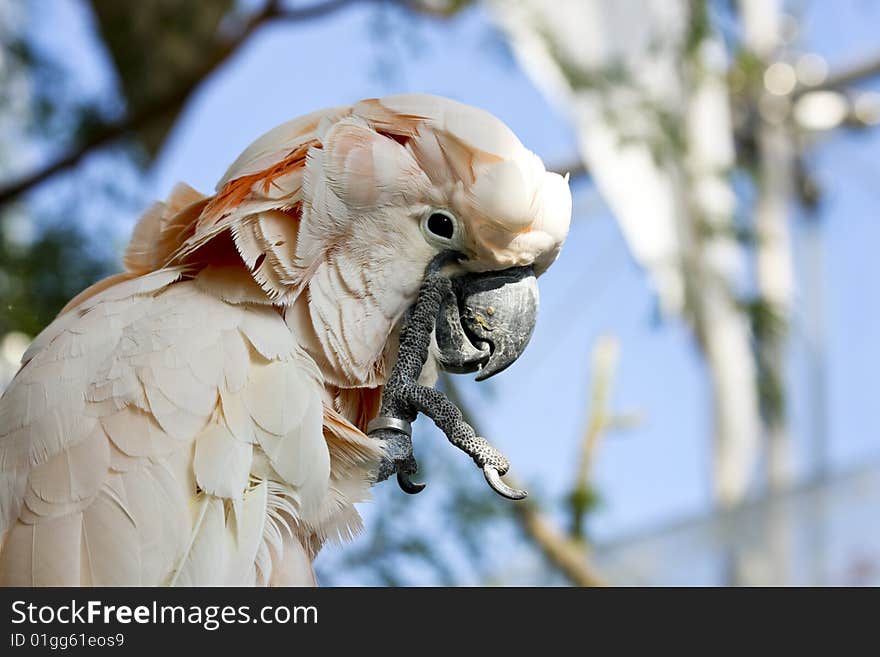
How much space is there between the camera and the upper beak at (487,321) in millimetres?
969

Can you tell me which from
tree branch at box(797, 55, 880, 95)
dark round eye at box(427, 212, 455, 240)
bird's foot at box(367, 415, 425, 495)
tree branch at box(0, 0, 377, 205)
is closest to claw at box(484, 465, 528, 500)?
bird's foot at box(367, 415, 425, 495)

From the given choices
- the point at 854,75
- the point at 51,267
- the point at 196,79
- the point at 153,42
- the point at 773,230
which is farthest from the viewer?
the point at 854,75

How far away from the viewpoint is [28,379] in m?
0.93

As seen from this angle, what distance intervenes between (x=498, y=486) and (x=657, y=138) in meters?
2.26

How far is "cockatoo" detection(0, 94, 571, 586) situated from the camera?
0.85 m

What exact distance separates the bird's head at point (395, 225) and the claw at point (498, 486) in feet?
0.39

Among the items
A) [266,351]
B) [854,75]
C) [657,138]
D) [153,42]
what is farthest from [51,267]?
[854,75]

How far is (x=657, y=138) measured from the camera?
2936 millimetres

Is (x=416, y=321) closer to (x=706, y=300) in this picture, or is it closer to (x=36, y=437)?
(x=36, y=437)

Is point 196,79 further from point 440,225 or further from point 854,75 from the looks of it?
point 854,75

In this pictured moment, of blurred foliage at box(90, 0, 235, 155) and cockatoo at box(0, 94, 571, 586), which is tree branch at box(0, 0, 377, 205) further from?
cockatoo at box(0, 94, 571, 586)

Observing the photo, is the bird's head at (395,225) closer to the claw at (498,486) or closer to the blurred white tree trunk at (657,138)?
the claw at (498,486)

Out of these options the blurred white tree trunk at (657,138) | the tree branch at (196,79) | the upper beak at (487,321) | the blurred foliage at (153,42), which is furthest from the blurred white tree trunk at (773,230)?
the upper beak at (487,321)

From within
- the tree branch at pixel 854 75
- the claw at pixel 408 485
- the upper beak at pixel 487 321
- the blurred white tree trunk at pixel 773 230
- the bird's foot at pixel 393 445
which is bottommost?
the blurred white tree trunk at pixel 773 230
